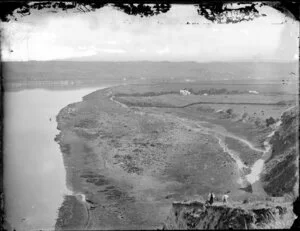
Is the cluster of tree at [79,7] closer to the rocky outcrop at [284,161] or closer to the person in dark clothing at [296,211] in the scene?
the rocky outcrop at [284,161]

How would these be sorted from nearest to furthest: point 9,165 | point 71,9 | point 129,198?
point 71,9 < point 9,165 < point 129,198

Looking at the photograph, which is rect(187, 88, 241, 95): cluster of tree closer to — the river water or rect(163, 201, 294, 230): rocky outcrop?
rect(163, 201, 294, 230): rocky outcrop

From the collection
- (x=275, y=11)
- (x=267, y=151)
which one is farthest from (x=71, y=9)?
(x=267, y=151)

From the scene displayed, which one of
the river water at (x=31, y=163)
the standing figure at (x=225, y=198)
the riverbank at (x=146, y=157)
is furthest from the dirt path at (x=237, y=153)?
the river water at (x=31, y=163)

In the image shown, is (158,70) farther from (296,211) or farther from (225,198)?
(296,211)

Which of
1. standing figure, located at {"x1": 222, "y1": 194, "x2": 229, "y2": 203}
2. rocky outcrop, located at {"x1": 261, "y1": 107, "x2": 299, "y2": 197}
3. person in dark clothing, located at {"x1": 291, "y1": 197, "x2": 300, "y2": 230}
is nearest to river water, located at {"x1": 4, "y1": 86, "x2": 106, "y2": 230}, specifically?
standing figure, located at {"x1": 222, "y1": 194, "x2": 229, "y2": 203}

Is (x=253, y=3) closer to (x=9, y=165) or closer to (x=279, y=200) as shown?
(x=279, y=200)
